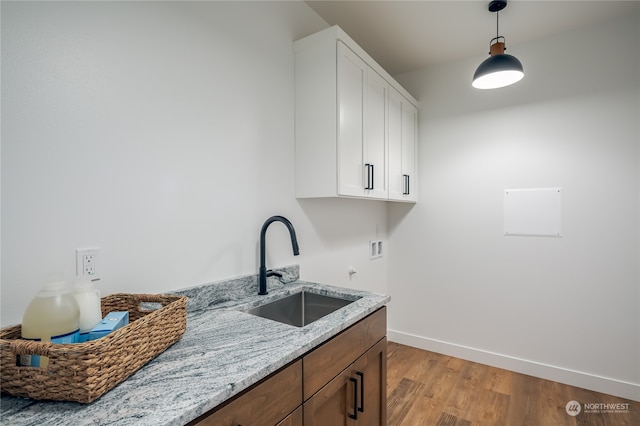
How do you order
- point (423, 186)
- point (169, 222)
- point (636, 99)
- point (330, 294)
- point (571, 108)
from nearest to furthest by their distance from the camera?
1. point (169, 222)
2. point (330, 294)
3. point (636, 99)
4. point (571, 108)
5. point (423, 186)

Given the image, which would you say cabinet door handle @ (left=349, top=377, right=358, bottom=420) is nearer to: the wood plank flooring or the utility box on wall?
the wood plank flooring

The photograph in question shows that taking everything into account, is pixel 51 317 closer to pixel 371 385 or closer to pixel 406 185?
pixel 371 385

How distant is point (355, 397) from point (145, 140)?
1.32m

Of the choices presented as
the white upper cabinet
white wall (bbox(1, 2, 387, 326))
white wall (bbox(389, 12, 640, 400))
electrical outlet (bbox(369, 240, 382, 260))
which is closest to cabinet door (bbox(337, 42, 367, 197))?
the white upper cabinet

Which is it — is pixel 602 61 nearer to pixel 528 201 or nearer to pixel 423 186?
pixel 528 201

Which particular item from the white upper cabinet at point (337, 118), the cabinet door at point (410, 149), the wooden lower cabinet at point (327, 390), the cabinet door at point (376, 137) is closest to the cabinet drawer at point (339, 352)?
the wooden lower cabinet at point (327, 390)

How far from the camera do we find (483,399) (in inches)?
83.2

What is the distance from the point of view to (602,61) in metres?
2.20

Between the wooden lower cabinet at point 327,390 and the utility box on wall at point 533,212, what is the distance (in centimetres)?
164

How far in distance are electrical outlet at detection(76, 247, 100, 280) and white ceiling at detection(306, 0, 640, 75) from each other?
6.36ft

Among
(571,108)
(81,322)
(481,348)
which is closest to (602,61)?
(571,108)

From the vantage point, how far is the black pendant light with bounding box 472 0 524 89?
1.80 metres

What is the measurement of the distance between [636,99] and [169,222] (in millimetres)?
3000

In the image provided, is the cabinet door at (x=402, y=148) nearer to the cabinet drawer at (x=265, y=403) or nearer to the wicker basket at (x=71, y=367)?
the cabinet drawer at (x=265, y=403)
